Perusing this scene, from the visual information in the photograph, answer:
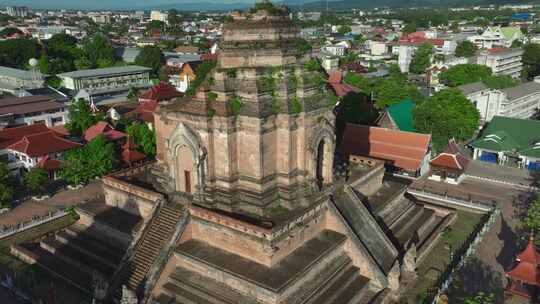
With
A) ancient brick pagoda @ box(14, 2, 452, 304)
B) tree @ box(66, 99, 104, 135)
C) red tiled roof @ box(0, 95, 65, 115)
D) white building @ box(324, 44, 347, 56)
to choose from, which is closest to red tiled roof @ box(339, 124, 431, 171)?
ancient brick pagoda @ box(14, 2, 452, 304)

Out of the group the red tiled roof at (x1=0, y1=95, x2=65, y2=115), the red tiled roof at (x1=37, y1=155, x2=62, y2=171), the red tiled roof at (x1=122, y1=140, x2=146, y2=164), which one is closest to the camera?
the red tiled roof at (x1=37, y1=155, x2=62, y2=171)

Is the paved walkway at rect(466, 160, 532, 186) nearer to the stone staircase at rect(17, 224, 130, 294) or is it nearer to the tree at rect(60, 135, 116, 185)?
the tree at rect(60, 135, 116, 185)

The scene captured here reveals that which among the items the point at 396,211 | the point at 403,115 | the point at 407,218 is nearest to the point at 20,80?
the point at 403,115

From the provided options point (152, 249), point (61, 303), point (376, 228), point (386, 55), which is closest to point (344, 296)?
point (376, 228)

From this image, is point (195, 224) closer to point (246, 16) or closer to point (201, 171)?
point (201, 171)

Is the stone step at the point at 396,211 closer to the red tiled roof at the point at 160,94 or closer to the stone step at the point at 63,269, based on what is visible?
the stone step at the point at 63,269

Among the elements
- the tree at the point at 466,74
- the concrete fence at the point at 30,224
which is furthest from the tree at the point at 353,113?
the tree at the point at 466,74

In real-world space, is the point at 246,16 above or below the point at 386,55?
above
